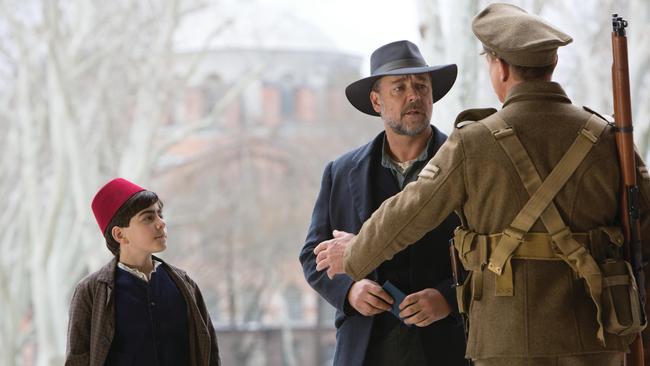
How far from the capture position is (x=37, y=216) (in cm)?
1359

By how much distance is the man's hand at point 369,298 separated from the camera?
3256 mm

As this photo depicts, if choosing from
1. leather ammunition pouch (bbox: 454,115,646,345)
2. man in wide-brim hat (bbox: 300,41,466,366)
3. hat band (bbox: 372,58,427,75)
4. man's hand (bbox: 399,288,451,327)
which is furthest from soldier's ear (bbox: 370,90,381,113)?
leather ammunition pouch (bbox: 454,115,646,345)

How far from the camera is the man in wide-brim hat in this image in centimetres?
330

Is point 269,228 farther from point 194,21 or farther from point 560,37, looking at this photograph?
point 560,37

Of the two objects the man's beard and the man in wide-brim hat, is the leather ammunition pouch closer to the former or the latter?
the man in wide-brim hat

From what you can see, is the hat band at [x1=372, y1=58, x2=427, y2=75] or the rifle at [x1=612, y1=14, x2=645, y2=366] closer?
the rifle at [x1=612, y1=14, x2=645, y2=366]

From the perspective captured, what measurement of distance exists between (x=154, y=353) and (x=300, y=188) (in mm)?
24316

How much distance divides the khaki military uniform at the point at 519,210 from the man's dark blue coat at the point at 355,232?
46cm

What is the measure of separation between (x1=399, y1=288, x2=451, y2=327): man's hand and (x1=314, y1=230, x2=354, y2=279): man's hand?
23 centimetres

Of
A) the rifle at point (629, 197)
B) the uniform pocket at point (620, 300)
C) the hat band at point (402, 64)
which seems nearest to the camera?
the uniform pocket at point (620, 300)

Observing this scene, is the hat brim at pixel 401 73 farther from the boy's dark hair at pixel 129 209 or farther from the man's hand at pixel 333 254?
the boy's dark hair at pixel 129 209

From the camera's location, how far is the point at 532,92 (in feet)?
9.36

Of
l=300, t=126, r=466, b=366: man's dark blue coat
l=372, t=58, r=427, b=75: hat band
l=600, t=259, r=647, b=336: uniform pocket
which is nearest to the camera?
l=600, t=259, r=647, b=336: uniform pocket

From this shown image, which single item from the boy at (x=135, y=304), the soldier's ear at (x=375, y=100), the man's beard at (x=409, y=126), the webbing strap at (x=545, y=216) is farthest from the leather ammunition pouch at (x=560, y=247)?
the boy at (x=135, y=304)
